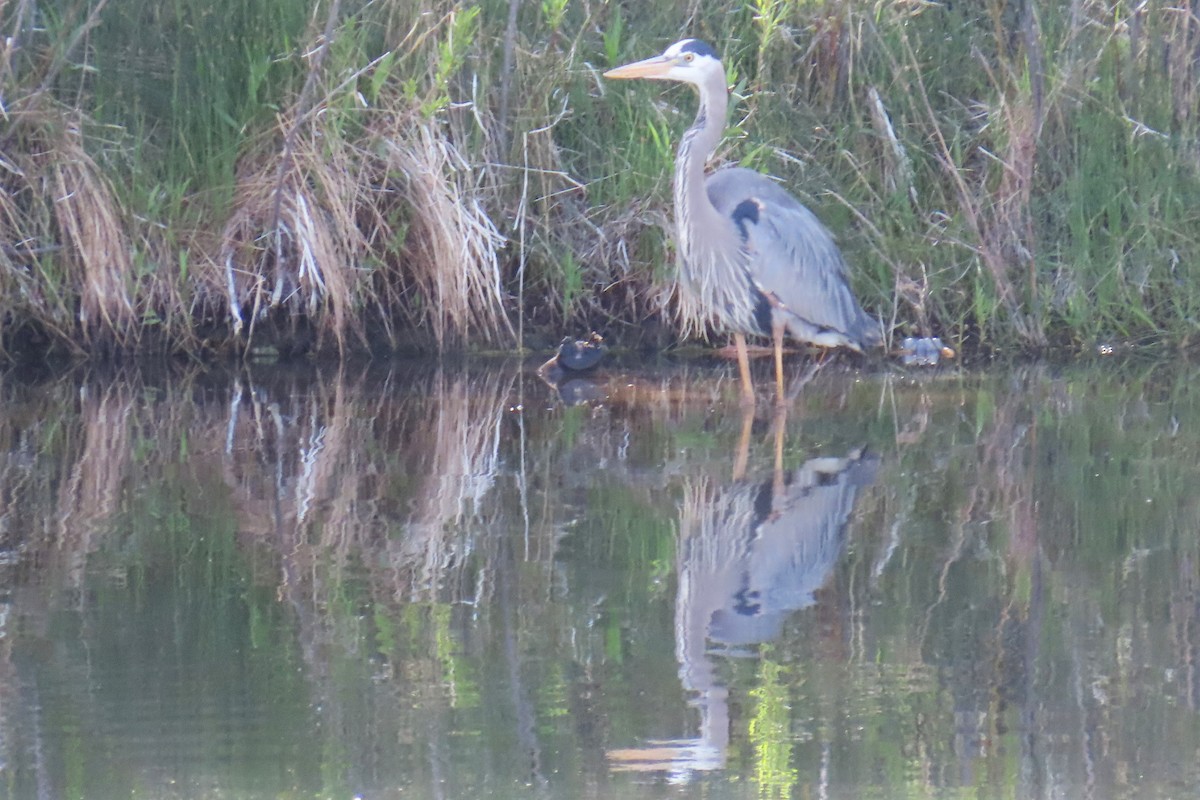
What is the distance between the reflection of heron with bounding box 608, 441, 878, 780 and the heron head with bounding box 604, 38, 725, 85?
2174mm

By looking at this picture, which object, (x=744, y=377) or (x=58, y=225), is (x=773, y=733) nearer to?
(x=744, y=377)

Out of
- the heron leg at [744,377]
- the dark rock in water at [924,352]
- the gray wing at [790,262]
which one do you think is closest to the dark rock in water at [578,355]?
the heron leg at [744,377]

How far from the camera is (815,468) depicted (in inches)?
202

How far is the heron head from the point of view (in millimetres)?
6809

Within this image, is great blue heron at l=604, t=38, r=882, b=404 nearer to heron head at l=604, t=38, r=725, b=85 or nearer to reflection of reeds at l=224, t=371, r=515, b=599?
heron head at l=604, t=38, r=725, b=85

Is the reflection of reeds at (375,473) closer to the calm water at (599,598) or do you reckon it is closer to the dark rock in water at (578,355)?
the calm water at (599,598)

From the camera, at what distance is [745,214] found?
6.94 metres

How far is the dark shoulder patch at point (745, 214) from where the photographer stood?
693 centimetres

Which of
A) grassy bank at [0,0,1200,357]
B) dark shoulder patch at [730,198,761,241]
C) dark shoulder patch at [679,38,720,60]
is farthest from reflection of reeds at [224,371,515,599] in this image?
dark shoulder patch at [679,38,720,60]

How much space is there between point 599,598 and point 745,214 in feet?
11.4

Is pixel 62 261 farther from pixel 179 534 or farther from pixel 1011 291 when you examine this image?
Answer: pixel 1011 291

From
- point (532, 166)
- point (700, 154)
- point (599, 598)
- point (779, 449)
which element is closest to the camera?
point (599, 598)

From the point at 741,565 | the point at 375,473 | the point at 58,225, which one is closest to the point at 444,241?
the point at 58,225

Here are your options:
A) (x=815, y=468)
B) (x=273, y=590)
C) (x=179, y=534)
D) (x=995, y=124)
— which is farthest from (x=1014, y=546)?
(x=995, y=124)
